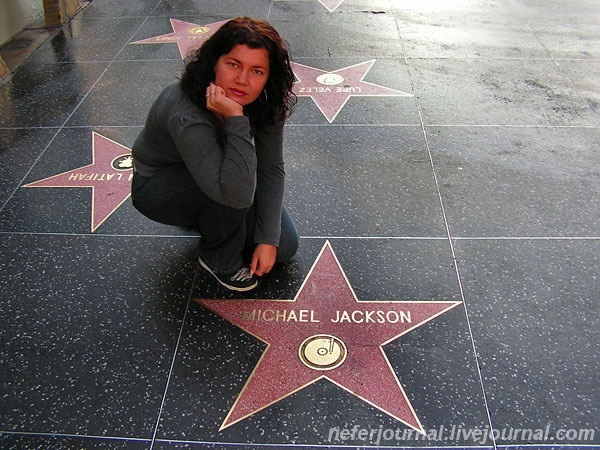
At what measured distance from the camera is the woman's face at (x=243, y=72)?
→ 5.58 ft

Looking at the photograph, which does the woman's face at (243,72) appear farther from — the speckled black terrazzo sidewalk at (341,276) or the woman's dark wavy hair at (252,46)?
the speckled black terrazzo sidewalk at (341,276)

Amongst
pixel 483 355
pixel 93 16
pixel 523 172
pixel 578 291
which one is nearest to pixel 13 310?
pixel 483 355

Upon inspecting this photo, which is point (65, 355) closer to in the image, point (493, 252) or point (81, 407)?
point (81, 407)

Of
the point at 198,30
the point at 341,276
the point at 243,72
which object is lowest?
the point at 198,30

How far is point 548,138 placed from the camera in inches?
117

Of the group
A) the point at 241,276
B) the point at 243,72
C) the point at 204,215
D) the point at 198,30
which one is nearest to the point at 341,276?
the point at 241,276

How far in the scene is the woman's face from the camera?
1700 millimetres

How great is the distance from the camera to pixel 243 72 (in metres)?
1.72

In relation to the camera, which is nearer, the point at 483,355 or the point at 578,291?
the point at 483,355

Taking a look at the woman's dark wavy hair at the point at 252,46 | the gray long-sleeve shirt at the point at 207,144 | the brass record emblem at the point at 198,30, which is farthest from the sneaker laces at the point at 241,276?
the brass record emblem at the point at 198,30

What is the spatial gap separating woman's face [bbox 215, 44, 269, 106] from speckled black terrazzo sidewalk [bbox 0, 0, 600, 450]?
28.2 inches

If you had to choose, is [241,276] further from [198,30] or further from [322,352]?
[198,30]

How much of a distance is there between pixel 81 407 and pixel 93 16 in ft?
11.8

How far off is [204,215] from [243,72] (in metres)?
0.52
